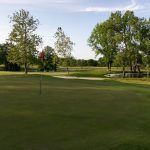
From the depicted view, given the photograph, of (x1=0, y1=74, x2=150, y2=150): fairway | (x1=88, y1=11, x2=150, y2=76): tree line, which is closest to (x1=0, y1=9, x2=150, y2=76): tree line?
(x1=88, y1=11, x2=150, y2=76): tree line

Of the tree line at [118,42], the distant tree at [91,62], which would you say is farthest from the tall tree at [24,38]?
the distant tree at [91,62]

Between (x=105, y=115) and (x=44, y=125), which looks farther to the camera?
(x=105, y=115)

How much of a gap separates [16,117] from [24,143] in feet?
12.4

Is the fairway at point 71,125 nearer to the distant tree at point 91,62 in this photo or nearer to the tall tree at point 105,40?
the tall tree at point 105,40

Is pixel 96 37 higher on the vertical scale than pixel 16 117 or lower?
higher

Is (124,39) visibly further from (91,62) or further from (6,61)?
(91,62)

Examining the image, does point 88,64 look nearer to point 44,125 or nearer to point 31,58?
point 31,58

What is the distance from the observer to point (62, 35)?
90625 mm

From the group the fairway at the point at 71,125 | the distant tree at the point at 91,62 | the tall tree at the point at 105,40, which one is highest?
the tall tree at the point at 105,40

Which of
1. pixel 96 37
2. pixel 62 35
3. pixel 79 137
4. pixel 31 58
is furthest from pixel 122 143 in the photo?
pixel 96 37

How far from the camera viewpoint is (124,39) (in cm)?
8981

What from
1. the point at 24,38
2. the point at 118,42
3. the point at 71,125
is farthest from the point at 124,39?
the point at 71,125

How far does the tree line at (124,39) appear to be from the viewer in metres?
88.0

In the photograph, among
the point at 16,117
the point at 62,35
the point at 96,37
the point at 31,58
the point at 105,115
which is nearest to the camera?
the point at 16,117
